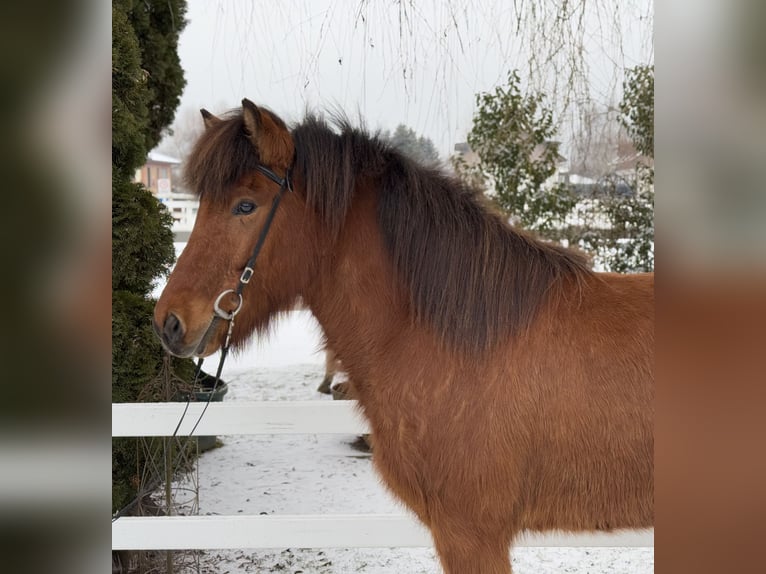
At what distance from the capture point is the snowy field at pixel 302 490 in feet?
11.7

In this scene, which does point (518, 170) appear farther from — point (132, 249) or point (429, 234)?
point (132, 249)

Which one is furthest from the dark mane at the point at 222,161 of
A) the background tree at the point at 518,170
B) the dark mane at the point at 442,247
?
the background tree at the point at 518,170

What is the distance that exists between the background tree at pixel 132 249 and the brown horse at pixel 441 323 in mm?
1157

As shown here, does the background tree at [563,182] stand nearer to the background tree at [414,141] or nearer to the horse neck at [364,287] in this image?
the background tree at [414,141]

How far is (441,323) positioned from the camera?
1933mm

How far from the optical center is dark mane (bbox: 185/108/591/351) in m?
1.92

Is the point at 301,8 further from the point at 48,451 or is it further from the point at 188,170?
the point at 48,451

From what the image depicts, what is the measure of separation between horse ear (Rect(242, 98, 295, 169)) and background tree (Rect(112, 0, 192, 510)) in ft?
4.05

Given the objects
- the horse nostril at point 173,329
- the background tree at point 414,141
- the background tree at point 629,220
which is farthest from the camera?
the background tree at point 629,220

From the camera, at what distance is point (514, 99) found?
4.10m

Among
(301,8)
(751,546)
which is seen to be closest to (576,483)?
(751,546)

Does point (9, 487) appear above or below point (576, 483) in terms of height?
above

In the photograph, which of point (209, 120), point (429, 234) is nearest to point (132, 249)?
point (209, 120)

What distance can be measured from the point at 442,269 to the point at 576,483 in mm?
837
